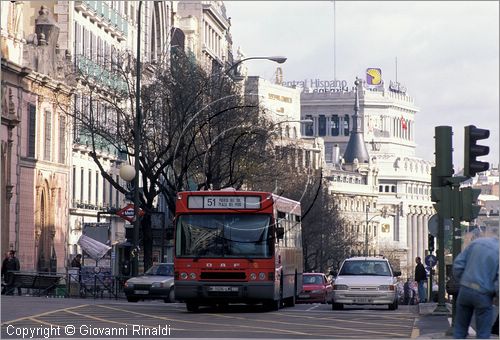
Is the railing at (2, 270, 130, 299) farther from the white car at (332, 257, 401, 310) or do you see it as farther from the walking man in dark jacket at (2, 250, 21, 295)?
the white car at (332, 257, 401, 310)

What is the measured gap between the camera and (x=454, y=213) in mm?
26219

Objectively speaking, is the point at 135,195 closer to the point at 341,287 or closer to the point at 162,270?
the point at 162,270

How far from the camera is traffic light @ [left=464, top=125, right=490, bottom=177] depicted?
25.3 metres

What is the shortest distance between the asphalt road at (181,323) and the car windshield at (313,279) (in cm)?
2110

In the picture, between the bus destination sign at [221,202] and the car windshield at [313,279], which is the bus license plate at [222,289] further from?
the car windshield at [313,279]

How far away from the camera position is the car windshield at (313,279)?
2375 inches

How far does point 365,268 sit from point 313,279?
16.7 meters

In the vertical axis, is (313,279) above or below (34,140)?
below

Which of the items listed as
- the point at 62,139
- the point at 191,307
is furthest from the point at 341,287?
the point at 62,139

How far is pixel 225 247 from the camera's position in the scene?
122 feet

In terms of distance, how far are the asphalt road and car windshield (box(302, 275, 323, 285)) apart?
2110cm

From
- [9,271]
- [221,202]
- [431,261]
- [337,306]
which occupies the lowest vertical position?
[337,306]

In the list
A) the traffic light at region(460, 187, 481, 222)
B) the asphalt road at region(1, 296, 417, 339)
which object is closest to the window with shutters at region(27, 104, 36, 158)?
the asphalt road at region(1, 296, 417, 339)

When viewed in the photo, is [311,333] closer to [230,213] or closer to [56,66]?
[230,213]
